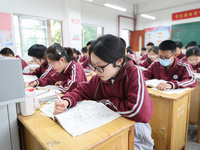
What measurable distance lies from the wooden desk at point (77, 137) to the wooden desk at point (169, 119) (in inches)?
27.9

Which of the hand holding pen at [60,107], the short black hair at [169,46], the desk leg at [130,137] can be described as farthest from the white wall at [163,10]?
the hand holding pen at [60,107]

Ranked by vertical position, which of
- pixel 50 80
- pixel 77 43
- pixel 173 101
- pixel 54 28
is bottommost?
pixel 173 101

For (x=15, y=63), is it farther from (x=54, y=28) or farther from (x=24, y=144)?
(x=54, y=28)

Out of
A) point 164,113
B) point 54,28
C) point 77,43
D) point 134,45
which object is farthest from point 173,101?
point 134,45

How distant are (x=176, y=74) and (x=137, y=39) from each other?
6.04 m

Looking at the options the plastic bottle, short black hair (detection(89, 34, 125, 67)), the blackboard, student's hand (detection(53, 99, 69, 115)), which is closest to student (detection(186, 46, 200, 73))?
short black hair (detection(89, 34, 125, 67))

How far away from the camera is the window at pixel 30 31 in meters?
4.34

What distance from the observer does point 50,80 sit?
1828 mm

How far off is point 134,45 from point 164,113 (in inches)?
262

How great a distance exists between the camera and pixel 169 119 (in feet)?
4.44

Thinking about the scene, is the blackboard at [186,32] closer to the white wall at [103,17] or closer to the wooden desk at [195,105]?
the white wall at [103,17]

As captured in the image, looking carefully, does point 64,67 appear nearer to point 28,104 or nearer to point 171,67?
point 28,104

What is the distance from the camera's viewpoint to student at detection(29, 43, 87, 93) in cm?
143

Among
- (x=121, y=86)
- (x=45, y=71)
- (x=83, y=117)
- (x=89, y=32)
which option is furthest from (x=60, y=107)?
(x=89, y=32)
